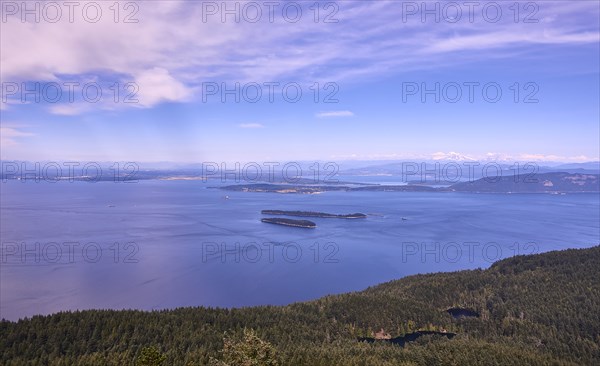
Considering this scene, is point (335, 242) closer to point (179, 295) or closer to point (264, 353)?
point (179, 295)

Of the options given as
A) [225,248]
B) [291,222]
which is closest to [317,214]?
[291,222]

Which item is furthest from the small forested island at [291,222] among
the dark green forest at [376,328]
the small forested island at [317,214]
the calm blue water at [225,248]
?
the dark green forest at [376,328]

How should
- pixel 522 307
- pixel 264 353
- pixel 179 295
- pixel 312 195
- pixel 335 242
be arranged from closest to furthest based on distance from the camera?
pixel 264 353 → pixel 522 307 → pixel 179 295 → pixel 335 242 → pixel 312 195

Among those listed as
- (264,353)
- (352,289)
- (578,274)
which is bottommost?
(352,289)

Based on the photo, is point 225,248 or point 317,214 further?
point 317,214

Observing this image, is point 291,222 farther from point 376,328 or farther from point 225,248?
point 376,328

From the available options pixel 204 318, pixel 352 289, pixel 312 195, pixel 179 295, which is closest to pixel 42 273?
pixel 179 295
